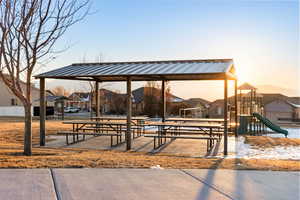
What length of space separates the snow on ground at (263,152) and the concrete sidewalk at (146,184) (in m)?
3.67

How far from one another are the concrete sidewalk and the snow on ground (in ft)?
12.1

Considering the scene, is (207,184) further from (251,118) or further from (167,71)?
(251,118)

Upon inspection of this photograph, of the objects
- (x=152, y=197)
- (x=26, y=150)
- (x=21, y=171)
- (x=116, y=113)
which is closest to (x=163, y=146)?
(x=26, y=150)

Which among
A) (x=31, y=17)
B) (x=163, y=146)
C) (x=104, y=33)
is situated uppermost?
(x=104, y=33)

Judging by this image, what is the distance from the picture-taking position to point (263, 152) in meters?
10.7

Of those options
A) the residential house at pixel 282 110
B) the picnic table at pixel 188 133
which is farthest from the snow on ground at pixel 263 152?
the residential house at pixel 282 110

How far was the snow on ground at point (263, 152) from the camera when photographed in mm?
9773

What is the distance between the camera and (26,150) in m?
8.35

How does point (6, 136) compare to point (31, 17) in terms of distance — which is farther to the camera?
point (6, 136)

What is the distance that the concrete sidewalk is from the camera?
445cm

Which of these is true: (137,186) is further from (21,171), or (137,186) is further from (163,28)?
(163,28)

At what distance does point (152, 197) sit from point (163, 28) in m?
10.7

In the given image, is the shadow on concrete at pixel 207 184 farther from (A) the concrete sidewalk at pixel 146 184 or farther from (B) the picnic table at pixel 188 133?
(B) the picnic table at pixel 188 133

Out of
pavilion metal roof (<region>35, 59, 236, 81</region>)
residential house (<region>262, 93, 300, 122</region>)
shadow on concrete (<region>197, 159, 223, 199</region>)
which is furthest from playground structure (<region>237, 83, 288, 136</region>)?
residential house (<region>262, 93, 300, 122</region>)
